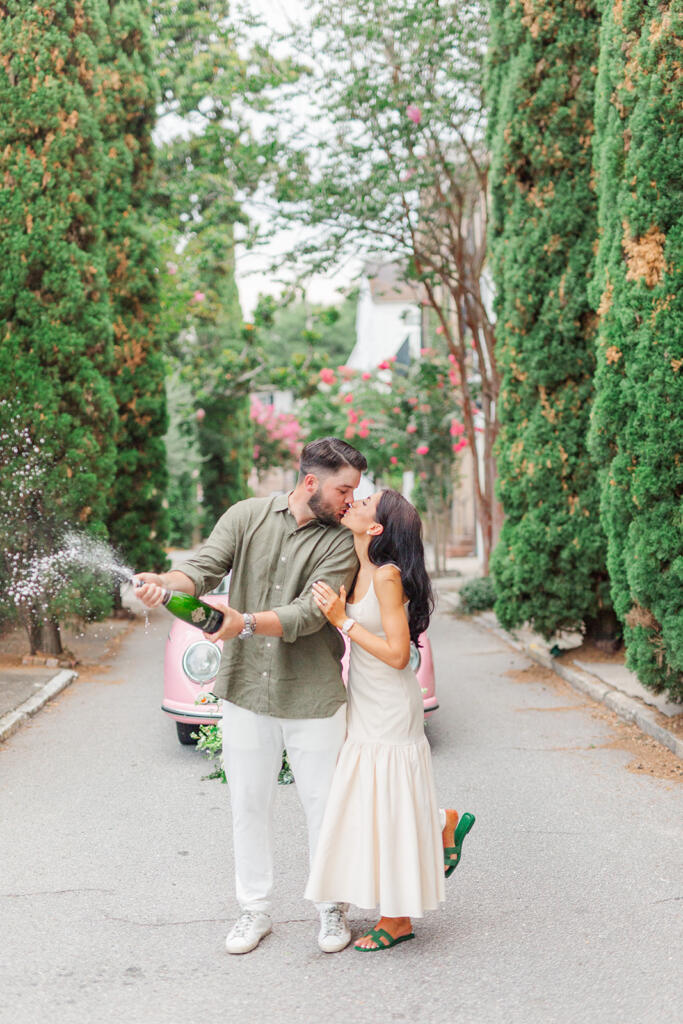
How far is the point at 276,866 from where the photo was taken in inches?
205

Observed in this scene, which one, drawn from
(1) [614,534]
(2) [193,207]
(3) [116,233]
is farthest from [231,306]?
(1) [614,534]

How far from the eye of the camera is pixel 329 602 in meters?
3.88

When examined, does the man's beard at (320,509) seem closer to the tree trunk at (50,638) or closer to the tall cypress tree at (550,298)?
the tall cypress tree at (550,298)

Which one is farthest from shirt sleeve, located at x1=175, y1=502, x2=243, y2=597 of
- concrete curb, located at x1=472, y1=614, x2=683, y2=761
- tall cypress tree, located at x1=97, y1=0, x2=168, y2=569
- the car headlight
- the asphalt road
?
tall cypress tree, located at x1=97, y1=0, x2=168, y2=569

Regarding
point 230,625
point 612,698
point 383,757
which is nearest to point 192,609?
point 230,625

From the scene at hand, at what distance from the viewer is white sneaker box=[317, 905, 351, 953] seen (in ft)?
13.4

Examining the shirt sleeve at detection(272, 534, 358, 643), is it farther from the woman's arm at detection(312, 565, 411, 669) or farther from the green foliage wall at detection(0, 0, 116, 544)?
the green foliage wall at detection(0, 0, 116, 544)

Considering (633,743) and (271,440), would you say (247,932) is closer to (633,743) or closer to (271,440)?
(633,743)

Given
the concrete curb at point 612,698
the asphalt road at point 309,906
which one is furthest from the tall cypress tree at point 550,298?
the asphalt road at point 309,906

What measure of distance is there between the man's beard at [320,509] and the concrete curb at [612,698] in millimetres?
4313

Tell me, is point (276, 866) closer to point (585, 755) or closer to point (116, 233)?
point (585, 755)

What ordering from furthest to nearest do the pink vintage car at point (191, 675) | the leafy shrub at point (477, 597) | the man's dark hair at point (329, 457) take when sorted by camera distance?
the leafy shrub at point (477, 597) < the pink vintage car at point (191, 675) < the man's dark hair at point (329, 457)

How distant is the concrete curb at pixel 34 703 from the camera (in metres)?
Answer: 8.16

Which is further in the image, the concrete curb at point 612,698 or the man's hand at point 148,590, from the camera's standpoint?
the concrete curb at point 612,698
